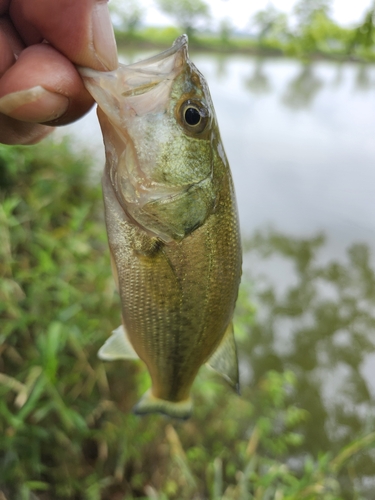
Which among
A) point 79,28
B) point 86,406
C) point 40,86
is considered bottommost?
point 86,406

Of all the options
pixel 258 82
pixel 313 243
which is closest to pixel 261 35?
pixel 258 82

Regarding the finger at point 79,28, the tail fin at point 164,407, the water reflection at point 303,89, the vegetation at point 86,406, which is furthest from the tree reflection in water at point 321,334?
the water reflection at point 303,89

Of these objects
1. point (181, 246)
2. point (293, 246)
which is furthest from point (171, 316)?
point (293, 246)

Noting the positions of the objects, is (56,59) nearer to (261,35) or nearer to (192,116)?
(192,116)

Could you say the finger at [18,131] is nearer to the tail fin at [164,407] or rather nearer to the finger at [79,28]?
the finger at [79,28]

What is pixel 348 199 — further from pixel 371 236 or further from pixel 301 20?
pixel 301 20

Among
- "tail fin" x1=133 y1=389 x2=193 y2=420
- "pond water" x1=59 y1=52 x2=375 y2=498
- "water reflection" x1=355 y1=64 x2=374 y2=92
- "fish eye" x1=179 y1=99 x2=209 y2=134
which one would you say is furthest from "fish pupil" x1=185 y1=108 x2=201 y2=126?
"water reflection" x1=355 y1=64 x2=374 y2=92

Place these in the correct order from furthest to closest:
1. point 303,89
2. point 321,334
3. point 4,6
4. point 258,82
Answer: point 258,82 < point 303,89 < point 321,334 < point 4,6
